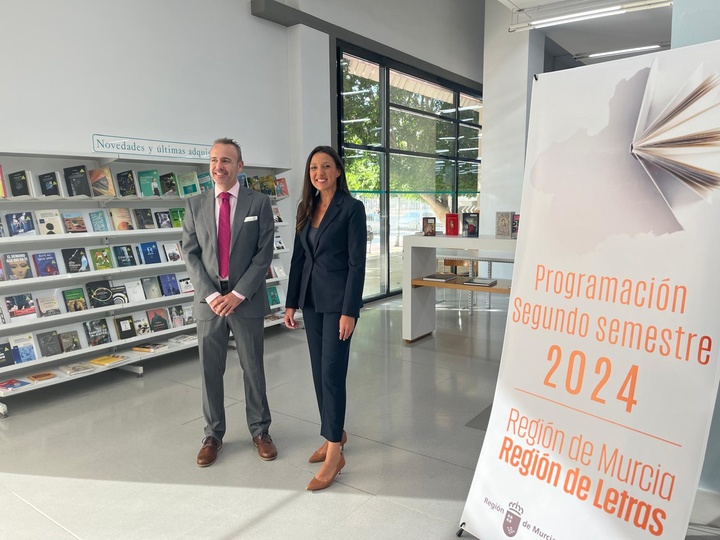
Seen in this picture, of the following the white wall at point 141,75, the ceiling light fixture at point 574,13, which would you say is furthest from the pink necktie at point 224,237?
the ceiling light fixture at point 574,13

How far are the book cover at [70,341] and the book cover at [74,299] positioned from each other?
0.20 metres

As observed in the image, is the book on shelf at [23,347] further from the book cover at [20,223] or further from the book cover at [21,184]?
the book cover at [21,184]

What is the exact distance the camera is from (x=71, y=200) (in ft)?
13.6

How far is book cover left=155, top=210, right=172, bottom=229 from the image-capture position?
4.90 m

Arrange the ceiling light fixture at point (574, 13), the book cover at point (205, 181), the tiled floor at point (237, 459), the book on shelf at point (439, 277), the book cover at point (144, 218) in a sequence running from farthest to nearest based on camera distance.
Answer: the ceiling light fixture at point (574, 13), the book on shelf at point (439, 277), the book cover at point (205, 181), the book cover at point (144, 218), the tiled floor at point (237, 459)

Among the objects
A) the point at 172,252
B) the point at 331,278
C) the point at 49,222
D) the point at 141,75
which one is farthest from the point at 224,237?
the point at 141,75

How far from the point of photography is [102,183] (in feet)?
14.4

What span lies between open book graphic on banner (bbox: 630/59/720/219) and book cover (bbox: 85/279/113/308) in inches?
161

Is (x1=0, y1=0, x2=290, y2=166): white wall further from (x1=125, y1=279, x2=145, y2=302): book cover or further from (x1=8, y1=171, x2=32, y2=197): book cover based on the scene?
(x1=125, y1=279, x2=145, y2=302): book cover

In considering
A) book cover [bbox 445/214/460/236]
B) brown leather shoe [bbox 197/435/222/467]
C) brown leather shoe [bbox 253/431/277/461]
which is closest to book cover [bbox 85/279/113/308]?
brown leather shoe [bbox 197/435/222/467]

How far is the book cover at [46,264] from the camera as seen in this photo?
407cm

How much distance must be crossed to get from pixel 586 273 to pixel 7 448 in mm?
3348

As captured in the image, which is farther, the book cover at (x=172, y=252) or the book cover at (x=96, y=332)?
the book cover at (x=172, y=252)

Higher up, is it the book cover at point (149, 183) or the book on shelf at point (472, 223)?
the book cover at point (149, 183)
